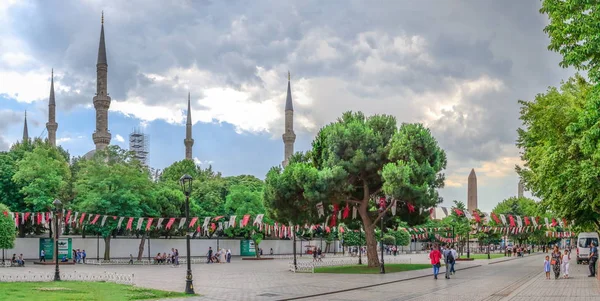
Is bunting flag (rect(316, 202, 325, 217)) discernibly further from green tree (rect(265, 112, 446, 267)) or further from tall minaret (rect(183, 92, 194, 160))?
tall minaret (rect(183, 92, 194, 160))

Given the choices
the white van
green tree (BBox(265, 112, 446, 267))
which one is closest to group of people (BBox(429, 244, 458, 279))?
green tree (BBox(265, 112, 446, 267))

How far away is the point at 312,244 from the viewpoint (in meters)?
83.4

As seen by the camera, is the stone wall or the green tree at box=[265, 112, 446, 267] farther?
the stone wall

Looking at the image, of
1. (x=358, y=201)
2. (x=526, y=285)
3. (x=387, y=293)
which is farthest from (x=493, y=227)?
(x=387, y=293)

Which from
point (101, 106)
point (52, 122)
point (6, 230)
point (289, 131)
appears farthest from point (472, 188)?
point (6, 230)

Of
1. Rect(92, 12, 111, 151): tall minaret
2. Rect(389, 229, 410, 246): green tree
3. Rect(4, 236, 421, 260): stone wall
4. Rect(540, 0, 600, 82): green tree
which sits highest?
Rect(92, 12, 111, 151): tall minaret

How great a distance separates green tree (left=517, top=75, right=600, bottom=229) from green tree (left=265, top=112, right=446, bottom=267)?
5.90 meters

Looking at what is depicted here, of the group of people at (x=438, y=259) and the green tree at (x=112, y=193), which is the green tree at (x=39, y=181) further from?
the group of people at (x=438, y=259)

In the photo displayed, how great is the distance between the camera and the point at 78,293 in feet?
69.8

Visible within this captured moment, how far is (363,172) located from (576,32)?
18814mm

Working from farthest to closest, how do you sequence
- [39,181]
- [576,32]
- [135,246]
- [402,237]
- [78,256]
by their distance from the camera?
[402,237] → [135,246] → [78,256] → [39,181] → [576,32]

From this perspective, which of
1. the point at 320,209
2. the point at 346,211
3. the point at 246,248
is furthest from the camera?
the point at 246,248

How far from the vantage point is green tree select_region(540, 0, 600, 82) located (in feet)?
A: 59.4

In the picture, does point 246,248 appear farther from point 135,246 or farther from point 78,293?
point 78,293
